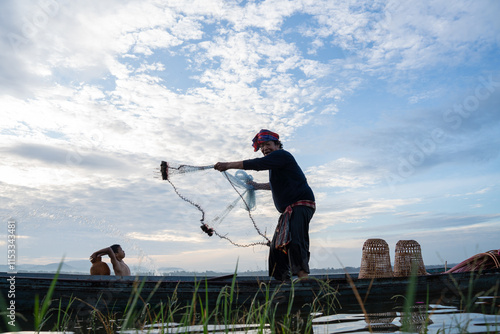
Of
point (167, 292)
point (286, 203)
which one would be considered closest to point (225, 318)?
point (167, 292)

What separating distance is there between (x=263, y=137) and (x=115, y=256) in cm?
379

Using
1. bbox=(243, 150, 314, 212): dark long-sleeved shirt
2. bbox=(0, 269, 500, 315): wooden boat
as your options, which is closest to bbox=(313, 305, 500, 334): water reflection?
bbox=(0, 269, 500, 315): wooden boat

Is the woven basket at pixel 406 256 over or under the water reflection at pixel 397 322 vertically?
over

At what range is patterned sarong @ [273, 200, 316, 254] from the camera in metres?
5.39

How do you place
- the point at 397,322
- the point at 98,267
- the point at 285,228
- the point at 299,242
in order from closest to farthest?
the point at 397,322 < the point at 299,242 < the point at 285,228 < the point at 98,267

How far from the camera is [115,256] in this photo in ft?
24.2

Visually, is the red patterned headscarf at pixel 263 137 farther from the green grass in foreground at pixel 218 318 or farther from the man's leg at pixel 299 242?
the green grass in foreground at pixel 218 318

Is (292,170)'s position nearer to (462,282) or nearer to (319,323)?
(319,323)

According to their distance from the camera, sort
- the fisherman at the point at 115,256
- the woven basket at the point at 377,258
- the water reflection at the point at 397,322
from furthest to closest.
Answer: the fisherman at the point at 115,256 < the woven basket at the point at 377,258 < the water reflection at the point at 397,322

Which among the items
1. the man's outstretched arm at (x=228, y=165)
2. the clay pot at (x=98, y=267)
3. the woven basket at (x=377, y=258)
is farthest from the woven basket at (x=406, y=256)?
the clay pot at (x=98, y=267)

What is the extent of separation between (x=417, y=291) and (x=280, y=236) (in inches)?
99.3

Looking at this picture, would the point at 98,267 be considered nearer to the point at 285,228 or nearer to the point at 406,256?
the point at 285,228

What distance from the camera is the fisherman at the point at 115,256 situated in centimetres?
730

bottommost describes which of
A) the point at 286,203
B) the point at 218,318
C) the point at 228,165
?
the point at 218,318
